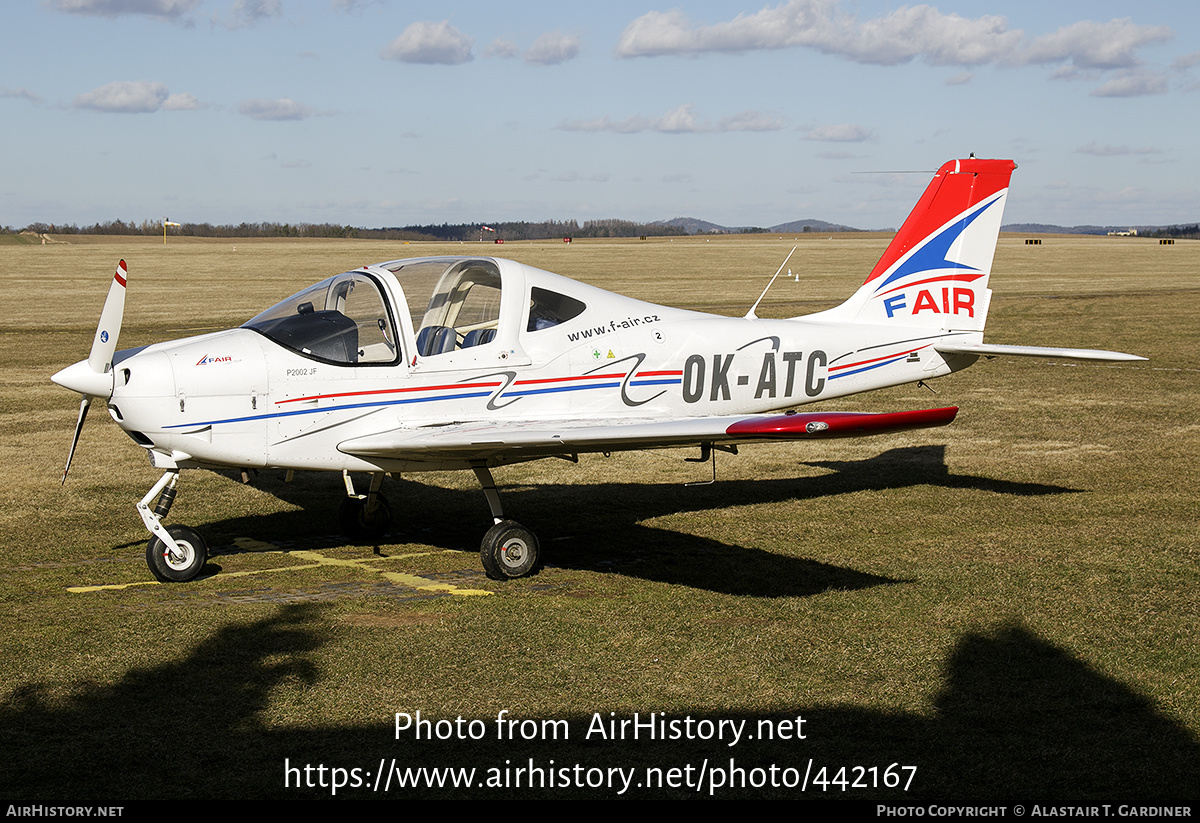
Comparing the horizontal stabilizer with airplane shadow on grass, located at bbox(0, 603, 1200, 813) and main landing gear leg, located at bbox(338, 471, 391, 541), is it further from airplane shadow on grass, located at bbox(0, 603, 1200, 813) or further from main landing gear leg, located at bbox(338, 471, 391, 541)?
main landing gear leg, located at bbox(338, 471, 391, 541)

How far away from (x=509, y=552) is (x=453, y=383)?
1387 millimetres

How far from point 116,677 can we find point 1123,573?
6.99 meters

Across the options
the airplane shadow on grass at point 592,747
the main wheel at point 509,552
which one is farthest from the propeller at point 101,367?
the main wheel at point 509,552

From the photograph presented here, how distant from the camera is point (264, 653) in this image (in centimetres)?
629

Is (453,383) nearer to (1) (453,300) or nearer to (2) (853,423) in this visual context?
(1) (453,300)

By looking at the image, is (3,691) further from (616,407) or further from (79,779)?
(616,407)

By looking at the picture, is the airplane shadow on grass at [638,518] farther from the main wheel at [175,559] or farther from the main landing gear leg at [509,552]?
the main wheel at [175,559]

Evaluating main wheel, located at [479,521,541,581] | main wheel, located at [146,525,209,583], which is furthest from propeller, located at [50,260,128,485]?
main wheel, located at [479,521,541,581]

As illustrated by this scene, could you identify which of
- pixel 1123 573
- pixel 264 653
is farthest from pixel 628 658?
pixel 1123 573

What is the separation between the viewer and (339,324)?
26.1ft

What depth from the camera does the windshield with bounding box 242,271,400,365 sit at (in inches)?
309

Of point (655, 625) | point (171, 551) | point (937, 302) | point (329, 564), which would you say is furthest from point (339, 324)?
point (937, 302)

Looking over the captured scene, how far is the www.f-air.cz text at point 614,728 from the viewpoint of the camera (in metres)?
5.19

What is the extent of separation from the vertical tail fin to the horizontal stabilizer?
27 cm
